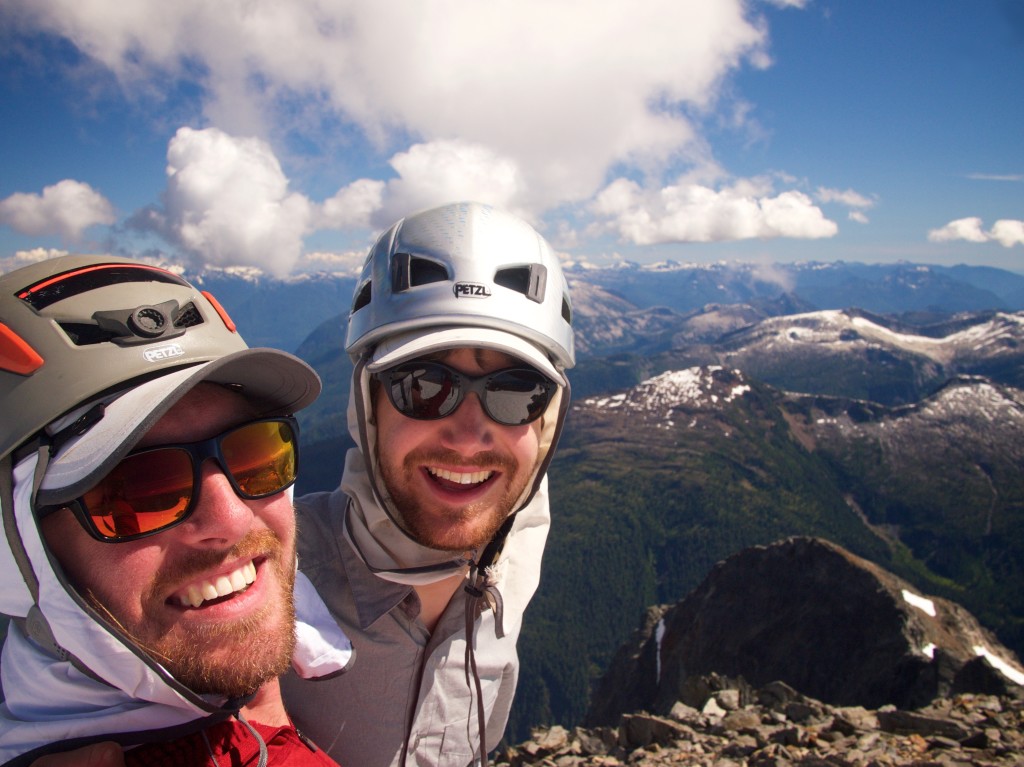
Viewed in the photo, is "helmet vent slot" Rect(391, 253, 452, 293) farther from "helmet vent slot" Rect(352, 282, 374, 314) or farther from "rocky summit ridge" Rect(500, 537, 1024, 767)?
"rocky summit ridge" Rect(500, 537, 1024, 767)

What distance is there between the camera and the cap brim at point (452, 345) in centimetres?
491

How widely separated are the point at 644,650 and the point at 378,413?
159 feet

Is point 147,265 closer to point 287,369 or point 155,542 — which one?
point 287,369

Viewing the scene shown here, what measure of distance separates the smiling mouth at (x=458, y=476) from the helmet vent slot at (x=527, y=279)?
1970 mm

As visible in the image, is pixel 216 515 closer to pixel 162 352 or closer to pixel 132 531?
pixel 132 531

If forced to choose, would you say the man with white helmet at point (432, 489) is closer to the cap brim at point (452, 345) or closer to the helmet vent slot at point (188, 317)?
the cap brim at point (452, 345)

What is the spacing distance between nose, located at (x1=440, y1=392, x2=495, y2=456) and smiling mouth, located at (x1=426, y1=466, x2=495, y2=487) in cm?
24

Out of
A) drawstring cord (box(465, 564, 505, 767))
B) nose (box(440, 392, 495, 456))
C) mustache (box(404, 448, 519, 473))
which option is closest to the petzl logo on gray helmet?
nose (box(440, 392, 495, 456))

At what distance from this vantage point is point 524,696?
575ft

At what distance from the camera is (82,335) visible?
319 centimetres

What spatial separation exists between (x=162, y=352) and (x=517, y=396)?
301 cm

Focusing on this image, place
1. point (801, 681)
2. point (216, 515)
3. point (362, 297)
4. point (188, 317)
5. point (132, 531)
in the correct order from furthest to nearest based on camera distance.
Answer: point (801, 681)
point (362, 297)
point (188, 317)
point (216, 515)
point (132, 531)

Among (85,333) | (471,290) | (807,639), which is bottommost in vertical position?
(807,639)

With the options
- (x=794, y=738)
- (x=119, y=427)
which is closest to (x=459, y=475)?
(x=119, y=427)
